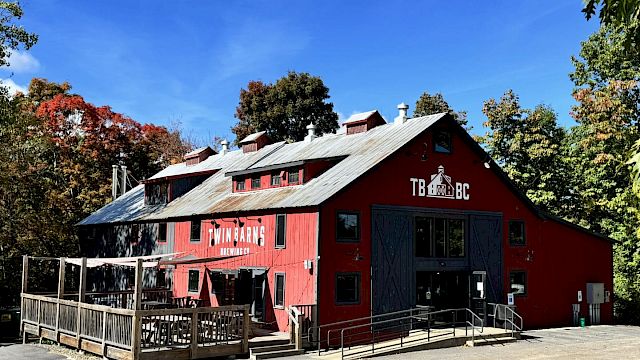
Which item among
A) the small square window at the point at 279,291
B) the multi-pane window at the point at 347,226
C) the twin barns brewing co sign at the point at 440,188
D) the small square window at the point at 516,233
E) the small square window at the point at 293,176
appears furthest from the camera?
the small square window at the point at 516,233

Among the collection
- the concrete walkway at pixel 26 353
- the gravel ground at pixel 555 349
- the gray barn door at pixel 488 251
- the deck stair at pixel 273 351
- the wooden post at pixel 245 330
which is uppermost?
the gray barn door at pixel 488 251

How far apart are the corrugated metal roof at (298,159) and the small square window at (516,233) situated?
5803mm

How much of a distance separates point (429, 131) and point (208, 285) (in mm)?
10734

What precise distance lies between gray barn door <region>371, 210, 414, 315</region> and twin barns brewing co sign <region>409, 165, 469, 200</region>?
52.2 inches

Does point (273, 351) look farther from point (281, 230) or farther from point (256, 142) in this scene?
point (256, 142)

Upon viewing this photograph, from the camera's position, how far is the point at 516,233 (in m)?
27.1

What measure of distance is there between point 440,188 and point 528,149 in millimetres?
15123

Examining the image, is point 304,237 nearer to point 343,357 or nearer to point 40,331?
point 343,357

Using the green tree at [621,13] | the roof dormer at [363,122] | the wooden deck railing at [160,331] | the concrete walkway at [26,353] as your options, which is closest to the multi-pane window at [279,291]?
A: the wooden deck railing at [160,331]

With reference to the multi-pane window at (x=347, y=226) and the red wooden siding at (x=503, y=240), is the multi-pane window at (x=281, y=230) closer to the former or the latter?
the red wooden siding at (x=503, y=240)

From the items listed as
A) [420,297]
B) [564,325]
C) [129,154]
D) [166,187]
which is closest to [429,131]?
[420,297]

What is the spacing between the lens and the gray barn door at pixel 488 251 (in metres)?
25.4

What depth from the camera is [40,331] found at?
23469mm

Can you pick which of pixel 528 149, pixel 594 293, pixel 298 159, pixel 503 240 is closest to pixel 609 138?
pixel 528 149
